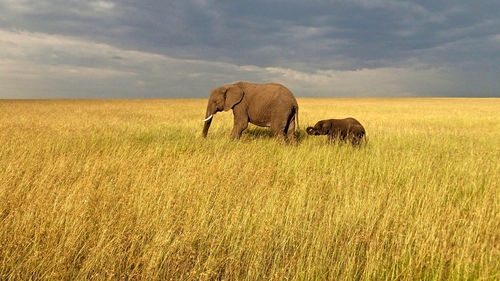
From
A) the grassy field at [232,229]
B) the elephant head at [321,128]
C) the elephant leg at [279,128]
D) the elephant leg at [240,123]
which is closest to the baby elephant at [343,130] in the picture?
the elephant head at [321,128]

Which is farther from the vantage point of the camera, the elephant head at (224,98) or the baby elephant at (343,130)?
the elephant head at (224,98)

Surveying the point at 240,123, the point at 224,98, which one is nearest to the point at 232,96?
Result: the point at 224,98

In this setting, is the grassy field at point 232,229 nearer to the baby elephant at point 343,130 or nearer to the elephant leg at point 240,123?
the baby elephant at point 343,130

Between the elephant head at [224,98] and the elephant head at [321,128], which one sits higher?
the elephant head at [224,98]

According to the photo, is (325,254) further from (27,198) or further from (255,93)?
(255,93)

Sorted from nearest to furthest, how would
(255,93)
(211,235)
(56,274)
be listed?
(56,274) → (211,235) → (255,93)

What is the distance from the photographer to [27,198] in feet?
11.3

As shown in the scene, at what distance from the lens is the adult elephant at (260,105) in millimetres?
A: 8203

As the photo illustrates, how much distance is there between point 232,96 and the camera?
8828mm

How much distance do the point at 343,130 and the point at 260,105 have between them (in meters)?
2.48

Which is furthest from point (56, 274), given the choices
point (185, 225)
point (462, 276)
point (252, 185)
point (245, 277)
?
point (462, 276)

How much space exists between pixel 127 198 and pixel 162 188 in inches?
20.3

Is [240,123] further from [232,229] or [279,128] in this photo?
[232,229]

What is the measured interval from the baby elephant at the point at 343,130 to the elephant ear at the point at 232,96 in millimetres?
2463
